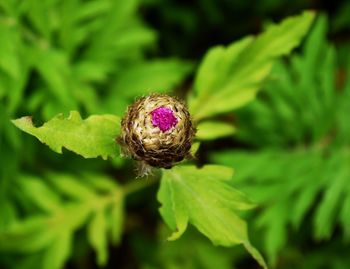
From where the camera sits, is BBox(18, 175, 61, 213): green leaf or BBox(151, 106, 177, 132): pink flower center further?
BBox(18, 175, 61, 213): green leaf

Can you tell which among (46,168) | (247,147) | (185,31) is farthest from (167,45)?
(46,168)

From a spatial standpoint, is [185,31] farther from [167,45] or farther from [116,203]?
[116,203]

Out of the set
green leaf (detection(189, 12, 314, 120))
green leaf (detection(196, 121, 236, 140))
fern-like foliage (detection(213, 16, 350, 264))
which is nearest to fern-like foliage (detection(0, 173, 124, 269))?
fern-like foliage (detection(213, 16, 350, 264))

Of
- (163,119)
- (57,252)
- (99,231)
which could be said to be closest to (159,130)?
(163,119)

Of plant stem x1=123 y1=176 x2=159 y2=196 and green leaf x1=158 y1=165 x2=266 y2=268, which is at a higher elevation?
plant stem x1=123 y1=176 x2=159 y2=196

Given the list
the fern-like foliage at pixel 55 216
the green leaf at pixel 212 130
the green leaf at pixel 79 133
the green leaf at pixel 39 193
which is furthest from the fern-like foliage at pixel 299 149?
the green leaf at pixel 79 133

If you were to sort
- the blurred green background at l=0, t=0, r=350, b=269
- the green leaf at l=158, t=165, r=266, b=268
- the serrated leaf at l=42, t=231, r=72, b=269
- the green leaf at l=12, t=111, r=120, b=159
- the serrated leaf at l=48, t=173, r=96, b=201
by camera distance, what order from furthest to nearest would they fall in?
the serrated leaf at l=48, t=173, r=96, b=201
the serrated leaf at l=42, t=231, r=72, b=269
the blurred green background at l=0, t=0, r=350, b=269
the green leaf at l=158, t=165, r=266, b=268
the green leaf at l=12, t=111, r=120, b=159

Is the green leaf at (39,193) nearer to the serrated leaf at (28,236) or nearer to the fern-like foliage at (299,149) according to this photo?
the serrated leaf at (28,236)

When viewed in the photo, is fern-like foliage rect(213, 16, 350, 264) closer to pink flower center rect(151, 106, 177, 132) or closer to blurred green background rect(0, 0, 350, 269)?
blurred green background rect(0, 0, 350, 269)
